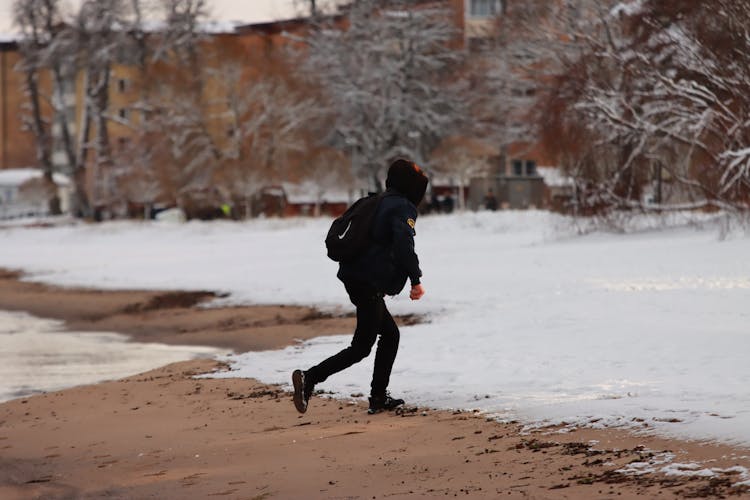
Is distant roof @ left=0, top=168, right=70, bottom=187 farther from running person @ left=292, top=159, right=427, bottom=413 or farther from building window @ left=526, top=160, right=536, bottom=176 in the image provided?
running person @ left=292, top=159, right=427, bottom=413

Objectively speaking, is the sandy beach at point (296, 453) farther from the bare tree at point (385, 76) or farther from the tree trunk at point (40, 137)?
the tree trunk at point (40, 137)

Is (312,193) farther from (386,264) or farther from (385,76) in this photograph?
(386,264)

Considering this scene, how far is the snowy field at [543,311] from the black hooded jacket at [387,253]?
1.28 meters

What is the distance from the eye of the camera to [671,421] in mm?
9227

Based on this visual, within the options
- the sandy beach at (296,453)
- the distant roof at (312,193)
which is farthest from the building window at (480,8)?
the sandy beach at (296,453)

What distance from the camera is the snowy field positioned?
10523mm

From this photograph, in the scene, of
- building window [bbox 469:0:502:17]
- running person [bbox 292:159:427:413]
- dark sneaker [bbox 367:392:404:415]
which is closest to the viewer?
running person [bbox 292:159:427:413]

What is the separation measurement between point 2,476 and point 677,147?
26.3 m

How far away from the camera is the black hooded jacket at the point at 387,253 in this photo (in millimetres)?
10047

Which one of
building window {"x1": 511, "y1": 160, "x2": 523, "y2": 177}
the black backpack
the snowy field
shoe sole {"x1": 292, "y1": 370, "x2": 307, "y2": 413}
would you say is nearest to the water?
the snowy field

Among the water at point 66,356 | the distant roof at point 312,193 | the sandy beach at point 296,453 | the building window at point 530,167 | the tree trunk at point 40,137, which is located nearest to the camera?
the sandy beach at point 296,453

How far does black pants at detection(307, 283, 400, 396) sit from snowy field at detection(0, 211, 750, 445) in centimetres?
61

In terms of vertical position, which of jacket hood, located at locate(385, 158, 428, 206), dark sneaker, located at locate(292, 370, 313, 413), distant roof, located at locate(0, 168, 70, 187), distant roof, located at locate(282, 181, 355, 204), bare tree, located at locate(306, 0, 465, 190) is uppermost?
bare tree, located at locate(306, 0, 465, 190)

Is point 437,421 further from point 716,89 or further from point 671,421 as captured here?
point 716,89
